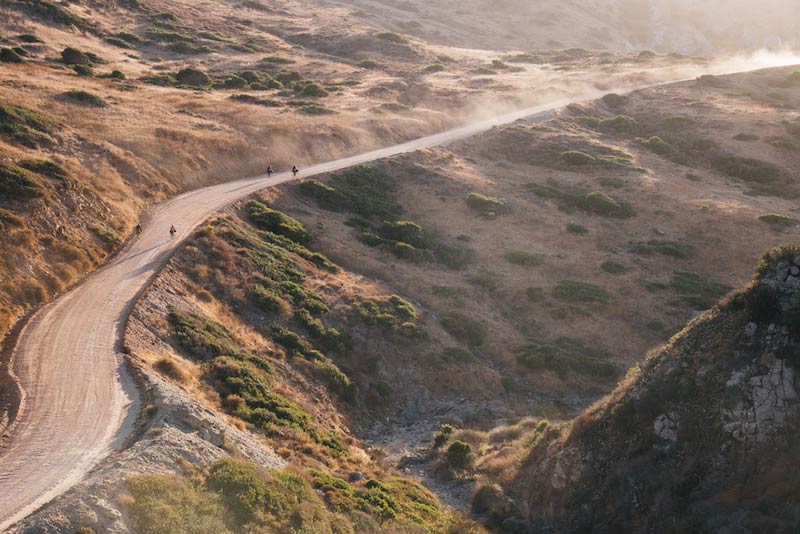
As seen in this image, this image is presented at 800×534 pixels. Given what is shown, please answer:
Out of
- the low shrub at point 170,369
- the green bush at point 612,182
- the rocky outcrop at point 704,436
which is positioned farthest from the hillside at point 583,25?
the rocky outcrop at point 704,436

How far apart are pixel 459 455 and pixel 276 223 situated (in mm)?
24131

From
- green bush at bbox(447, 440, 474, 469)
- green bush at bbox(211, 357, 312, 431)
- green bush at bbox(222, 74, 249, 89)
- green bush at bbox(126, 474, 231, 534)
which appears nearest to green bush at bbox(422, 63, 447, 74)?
green bush at bbox(222, 74, 249, 89)

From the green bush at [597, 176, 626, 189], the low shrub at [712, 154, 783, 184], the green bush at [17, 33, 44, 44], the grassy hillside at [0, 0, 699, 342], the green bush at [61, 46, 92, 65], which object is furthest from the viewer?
the green bush at [17, 33, 44, 44]

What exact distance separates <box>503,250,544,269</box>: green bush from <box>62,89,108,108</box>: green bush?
3845 centimetres

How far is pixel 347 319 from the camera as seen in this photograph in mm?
38438

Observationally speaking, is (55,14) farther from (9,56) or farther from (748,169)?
(748,169)

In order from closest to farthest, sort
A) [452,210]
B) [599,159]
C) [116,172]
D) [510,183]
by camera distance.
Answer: [116,172] → [452,210] → [510,183] → [599,159]

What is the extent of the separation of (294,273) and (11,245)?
50.8 feet

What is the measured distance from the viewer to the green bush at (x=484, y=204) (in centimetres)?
5775

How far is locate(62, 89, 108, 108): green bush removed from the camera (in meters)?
56.4

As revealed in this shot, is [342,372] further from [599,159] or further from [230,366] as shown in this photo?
[599,159]

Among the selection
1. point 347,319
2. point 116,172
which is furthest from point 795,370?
point 116,172

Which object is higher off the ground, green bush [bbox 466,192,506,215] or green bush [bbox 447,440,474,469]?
green bush [bbox 466,192,506,215]

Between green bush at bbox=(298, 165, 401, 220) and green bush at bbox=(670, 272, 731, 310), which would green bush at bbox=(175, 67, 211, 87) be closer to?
green bush at bbox=(298, 165, 401, 220)
